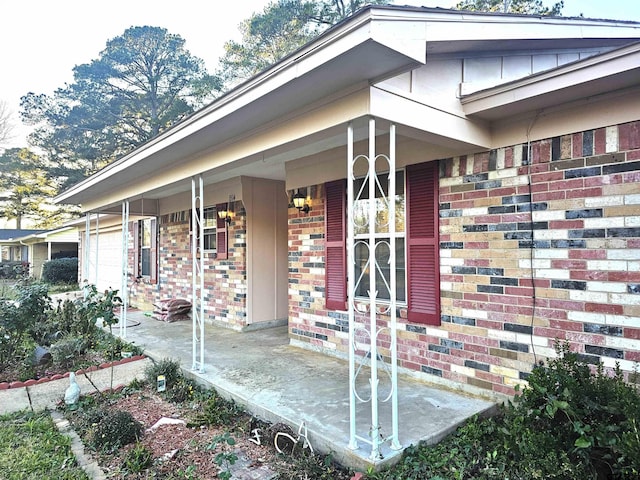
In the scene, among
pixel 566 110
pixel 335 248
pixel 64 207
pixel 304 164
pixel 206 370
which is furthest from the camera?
pixel 64 207

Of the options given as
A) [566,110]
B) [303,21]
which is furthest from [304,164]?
[303,21]

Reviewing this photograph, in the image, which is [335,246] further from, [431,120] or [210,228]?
[210,228]

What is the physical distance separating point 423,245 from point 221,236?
14.7 ft

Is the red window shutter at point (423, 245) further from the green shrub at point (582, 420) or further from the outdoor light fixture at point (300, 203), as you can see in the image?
the outdoor light fixture at point (300, 203)

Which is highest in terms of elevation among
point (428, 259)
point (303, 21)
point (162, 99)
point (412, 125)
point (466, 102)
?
point (303, 21)

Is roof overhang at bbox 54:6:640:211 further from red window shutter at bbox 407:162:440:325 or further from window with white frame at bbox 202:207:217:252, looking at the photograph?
window with white frame at bbox 202:207:217:252

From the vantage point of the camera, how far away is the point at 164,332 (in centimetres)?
712

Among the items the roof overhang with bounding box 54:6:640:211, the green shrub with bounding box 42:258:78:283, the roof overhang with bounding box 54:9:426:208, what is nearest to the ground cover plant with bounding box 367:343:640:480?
the roof overhang with bounding box 54:6:640:211

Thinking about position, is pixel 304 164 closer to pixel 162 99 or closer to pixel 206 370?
pixel 206 370

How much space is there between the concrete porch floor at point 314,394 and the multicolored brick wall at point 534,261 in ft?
1.50

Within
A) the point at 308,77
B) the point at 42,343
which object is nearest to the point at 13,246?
the point at 42,343

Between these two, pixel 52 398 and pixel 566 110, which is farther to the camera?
pixel 52 398

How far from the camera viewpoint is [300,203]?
5520 millimetres

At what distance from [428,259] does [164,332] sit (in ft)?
16.8
